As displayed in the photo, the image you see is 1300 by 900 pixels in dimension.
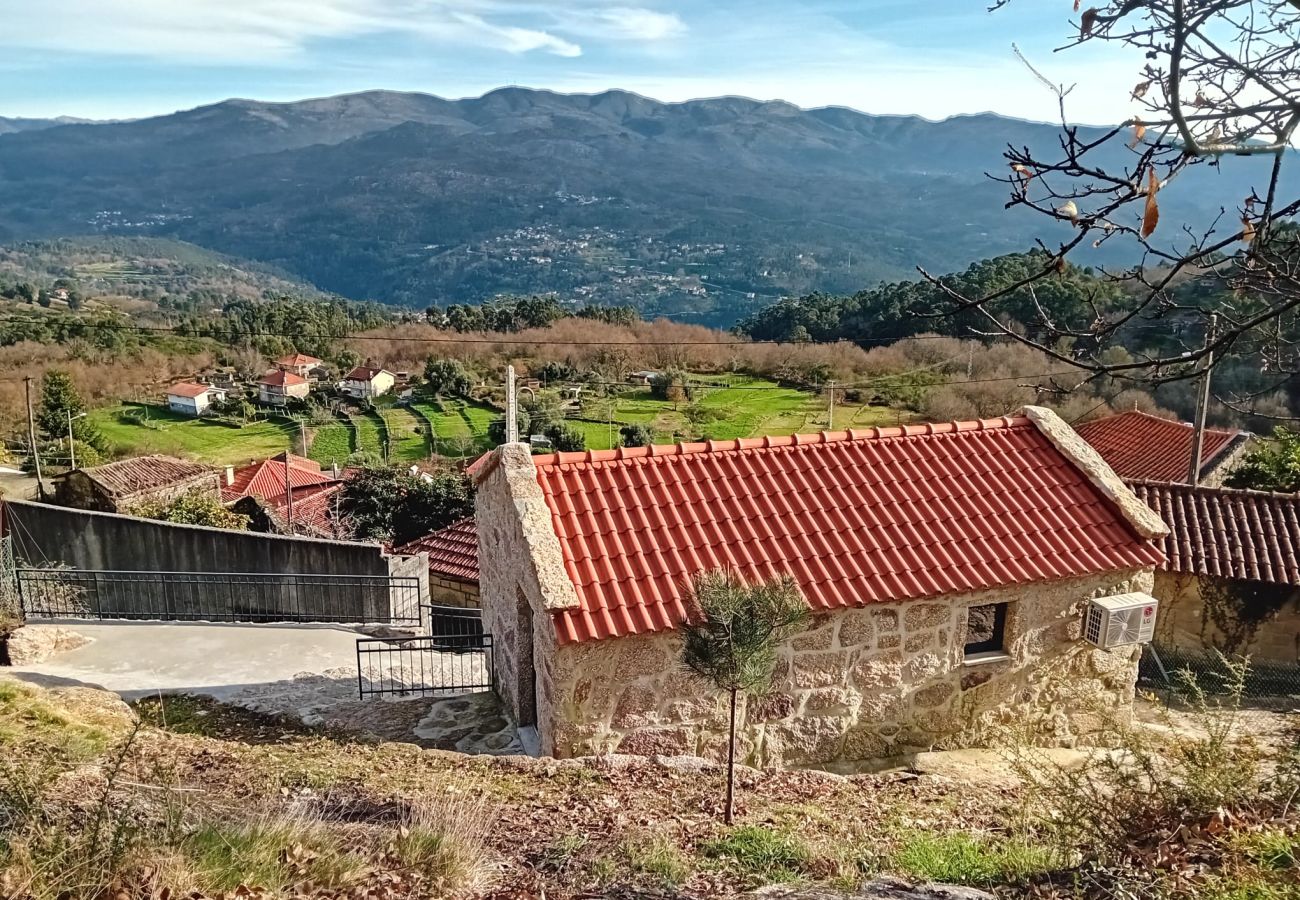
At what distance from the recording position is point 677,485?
26.5 feet

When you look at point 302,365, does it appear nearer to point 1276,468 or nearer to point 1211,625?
point 1276,468

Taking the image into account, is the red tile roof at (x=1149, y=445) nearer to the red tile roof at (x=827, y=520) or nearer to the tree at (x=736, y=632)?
the red tile roof at (x=827, y=520)

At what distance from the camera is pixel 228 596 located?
1341 centimetres

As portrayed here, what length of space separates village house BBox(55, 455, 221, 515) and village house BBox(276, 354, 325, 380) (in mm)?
36488

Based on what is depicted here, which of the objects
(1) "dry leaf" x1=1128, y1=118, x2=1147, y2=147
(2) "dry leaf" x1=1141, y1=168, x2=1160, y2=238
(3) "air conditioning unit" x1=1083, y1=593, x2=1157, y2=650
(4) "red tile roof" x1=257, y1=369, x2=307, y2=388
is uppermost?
(1) "dry leaf" x1=1128, y1=118, x2=1147, y2=147

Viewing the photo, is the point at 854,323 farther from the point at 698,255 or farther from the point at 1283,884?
the point at 698,255

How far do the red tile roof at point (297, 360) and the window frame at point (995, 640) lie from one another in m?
65.4

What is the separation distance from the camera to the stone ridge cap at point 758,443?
319 inches

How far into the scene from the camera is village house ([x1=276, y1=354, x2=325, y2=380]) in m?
64.5

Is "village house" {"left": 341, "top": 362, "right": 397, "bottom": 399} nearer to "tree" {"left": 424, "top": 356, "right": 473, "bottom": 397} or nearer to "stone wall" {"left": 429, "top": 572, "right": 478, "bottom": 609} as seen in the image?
"tree" {"left": 424, "top": 356, "right": 473, "bottom": 397}

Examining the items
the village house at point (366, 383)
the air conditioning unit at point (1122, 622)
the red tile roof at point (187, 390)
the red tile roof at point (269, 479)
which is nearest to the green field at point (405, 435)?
the village house at point (366, 383)

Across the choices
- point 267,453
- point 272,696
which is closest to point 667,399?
point 267,453

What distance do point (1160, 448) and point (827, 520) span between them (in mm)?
21187

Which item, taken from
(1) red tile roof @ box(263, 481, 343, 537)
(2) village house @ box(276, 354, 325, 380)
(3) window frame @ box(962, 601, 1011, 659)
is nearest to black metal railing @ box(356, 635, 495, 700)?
(3) window frame @ box(962, 601, 1011, 659)
